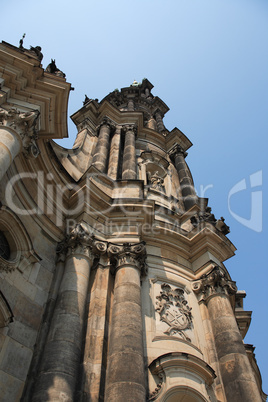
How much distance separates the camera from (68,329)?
8.48m

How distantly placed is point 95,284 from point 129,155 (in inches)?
407

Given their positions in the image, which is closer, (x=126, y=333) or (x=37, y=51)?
(x=126, y=333)

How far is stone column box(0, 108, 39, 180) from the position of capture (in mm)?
8102

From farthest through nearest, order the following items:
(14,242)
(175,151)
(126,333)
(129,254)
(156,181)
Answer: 1. (175,151)
2. (156,181)
3. (129,254)
4. (14,242)
5. (126,333)

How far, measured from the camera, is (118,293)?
32.4 ft

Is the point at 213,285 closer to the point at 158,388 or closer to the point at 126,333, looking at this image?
the point at 158,388

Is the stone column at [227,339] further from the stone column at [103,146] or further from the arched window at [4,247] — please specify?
the stone column at [103,146]

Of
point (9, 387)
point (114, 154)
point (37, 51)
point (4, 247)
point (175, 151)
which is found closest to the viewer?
point (9, 387)

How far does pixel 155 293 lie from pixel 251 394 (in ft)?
12.8

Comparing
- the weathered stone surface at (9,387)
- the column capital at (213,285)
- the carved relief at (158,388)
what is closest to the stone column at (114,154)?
the column capital at (213,285)

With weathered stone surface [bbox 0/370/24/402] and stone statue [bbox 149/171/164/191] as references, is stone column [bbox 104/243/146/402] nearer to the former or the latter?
weathered stone surface [bbox 0/370/24/402]

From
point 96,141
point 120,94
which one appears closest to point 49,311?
point 96,141

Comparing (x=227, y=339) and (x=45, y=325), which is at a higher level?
(x=227, y=339)

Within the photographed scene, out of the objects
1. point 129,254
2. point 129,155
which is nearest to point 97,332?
point 129,254
